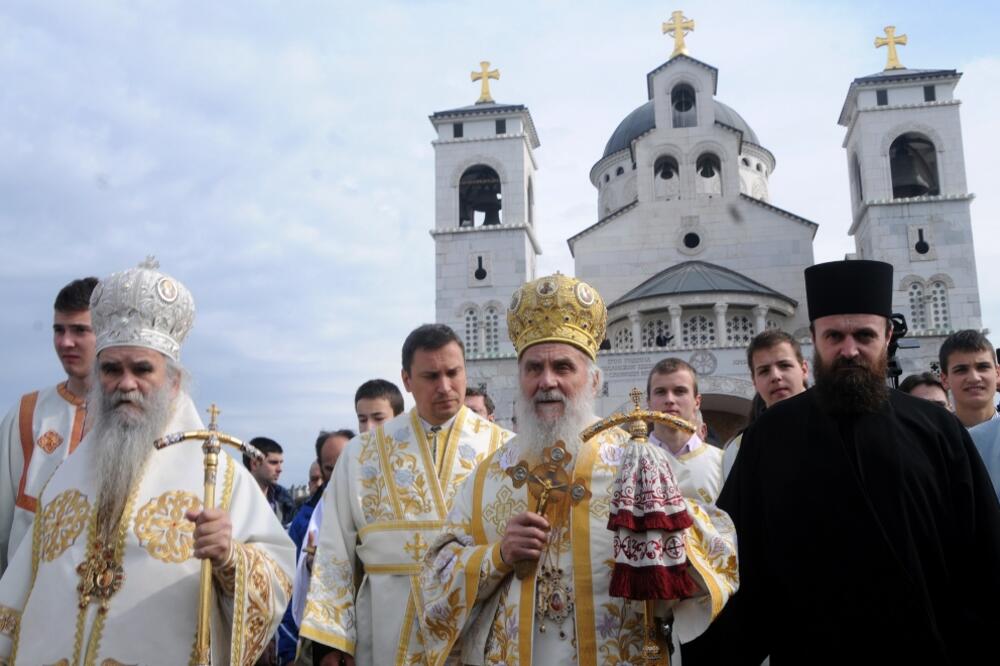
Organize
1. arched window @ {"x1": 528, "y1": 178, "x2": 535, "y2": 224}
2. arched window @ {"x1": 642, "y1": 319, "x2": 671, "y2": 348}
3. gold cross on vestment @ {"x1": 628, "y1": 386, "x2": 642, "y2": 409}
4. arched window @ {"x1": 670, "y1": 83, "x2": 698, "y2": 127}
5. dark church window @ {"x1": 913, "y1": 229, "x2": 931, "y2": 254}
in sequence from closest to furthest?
gold cross on vestment @ {"x1": 628, "y1": 386, "x2": 642, "y2": 409} → arched window @ {"x1": 642, "y1": 319, "x2": 671, "y2": 348} → dark church window @ {"x1": 913, "y1": 229, "x2": 931, "y2": 254} → arched window @ {"x1": 528, "y1": 178, "x2": 535, "y2": 224} → arched window @ {"x1": 670, "y1": 83, "x2": 698, "y2": 127}

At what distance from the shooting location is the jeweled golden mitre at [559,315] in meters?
3.84

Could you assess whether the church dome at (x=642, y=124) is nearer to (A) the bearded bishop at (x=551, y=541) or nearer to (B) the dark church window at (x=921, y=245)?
(B) the dark church window at (x=921, y=245)

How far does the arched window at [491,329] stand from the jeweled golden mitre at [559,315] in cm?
2769

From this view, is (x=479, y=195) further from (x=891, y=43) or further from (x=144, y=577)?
(x=144, y=577)

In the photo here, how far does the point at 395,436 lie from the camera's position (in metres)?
4.58

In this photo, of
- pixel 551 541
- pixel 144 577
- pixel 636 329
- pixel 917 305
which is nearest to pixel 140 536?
pixel 144 577

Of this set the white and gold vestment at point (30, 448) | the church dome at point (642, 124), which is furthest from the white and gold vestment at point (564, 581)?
the church dome at point (642, 124)

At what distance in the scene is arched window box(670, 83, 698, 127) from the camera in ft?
121

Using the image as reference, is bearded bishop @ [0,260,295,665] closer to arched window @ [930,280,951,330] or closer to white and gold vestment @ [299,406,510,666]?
white and gold vestment @ [299,406,510,666]

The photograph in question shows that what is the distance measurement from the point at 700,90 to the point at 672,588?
1392 inches

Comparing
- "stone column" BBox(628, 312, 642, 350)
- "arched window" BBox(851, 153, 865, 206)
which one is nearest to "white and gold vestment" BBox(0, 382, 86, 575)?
"stone column" BBox(628, 312, 642, 350)

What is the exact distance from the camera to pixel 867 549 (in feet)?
10.7

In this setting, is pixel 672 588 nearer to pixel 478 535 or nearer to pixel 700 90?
pixel 478 535

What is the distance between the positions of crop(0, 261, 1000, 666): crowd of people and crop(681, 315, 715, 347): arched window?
88.4 feet
